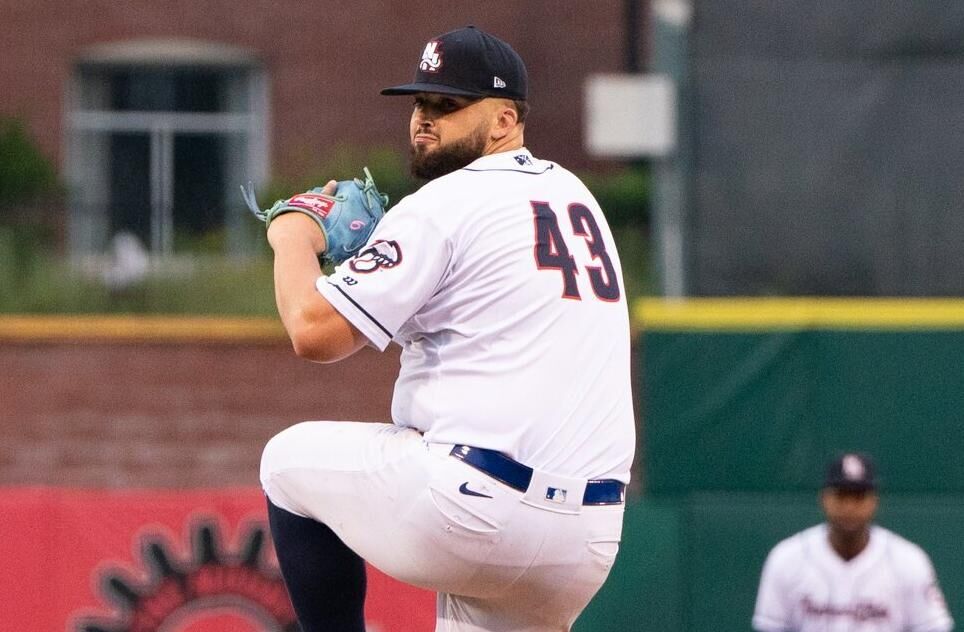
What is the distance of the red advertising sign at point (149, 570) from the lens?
7113mm

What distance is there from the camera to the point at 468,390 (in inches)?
123

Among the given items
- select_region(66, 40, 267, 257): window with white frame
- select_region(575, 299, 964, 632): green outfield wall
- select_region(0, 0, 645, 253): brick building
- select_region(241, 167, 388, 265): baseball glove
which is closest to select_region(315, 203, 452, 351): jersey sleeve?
select_region(241, 167, 388, 265): baseball glove

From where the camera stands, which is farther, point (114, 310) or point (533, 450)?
point (114, 310)

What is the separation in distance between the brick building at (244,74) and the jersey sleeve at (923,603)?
32.2 ft

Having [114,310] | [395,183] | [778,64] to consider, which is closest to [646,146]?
[778,64]

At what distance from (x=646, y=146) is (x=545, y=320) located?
598cm

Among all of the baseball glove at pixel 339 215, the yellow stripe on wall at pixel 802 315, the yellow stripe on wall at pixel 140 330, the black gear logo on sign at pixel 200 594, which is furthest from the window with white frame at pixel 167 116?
the baseball glove at pixel 339 215

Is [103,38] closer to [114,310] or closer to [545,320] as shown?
[114,310]

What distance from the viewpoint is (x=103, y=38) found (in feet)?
52.3

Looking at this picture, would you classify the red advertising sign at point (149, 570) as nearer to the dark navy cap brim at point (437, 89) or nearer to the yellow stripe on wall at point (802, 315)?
the yellow stripe on wall at point (802, 315)

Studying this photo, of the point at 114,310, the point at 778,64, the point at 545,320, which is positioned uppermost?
the point at 778,64

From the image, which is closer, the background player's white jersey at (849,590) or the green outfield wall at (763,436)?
the background player's white jersey at (849,590)

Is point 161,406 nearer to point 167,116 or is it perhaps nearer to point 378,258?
point 378,258

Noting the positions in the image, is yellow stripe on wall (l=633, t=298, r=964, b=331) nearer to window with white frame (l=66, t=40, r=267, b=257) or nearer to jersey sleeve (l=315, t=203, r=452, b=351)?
jersey sleeve (l=315, t=203, r=452, b=351)
